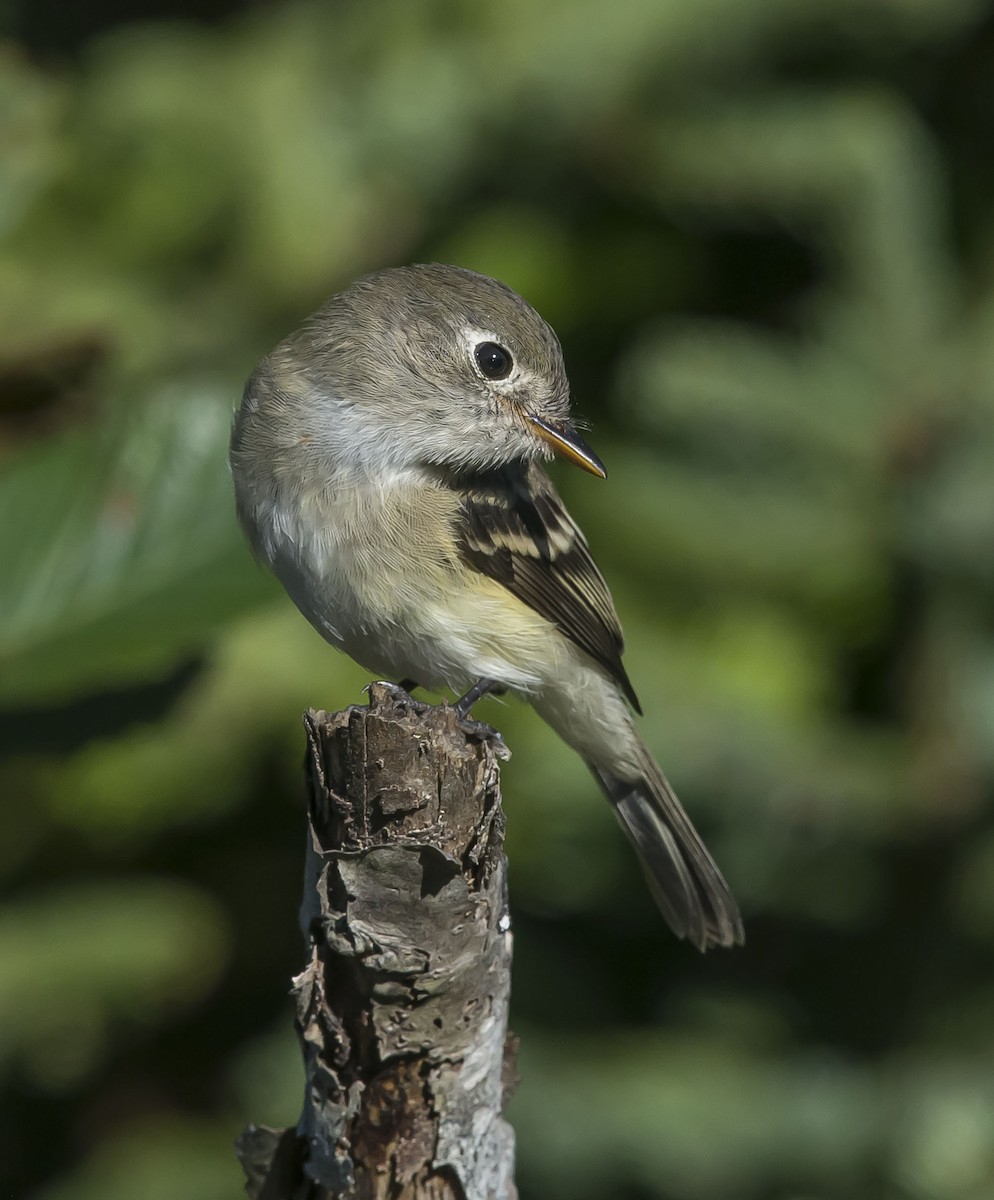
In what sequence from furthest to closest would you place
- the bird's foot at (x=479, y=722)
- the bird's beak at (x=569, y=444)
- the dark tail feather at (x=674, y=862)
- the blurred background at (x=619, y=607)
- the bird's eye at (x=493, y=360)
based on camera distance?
1. the blurred background at (x=619, y=607)
2. the dark tail feather at (x=674, y=862)
3. the bird's eye at (x=493, y=360)
4. the bird's beak at (x=569, y=444)
5. the bird's foot at (x=479, y=722)

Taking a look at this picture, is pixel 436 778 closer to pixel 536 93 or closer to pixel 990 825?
pixel 990 825

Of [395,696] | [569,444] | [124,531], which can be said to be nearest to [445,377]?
[569,444]

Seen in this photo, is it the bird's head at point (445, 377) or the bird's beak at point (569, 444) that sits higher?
the bird's head at point (445, 377)

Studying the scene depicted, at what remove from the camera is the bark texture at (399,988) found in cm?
233

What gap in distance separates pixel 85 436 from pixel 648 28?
2.34 meters

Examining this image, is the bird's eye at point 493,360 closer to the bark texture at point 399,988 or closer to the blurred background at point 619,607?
the blurred background at point 619,607

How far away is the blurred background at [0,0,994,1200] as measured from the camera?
4211 mm

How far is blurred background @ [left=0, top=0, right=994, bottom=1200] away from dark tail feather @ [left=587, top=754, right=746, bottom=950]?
163 mm

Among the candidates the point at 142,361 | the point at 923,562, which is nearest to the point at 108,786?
the point at 142,361

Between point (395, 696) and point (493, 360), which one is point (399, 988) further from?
point (493, 360)

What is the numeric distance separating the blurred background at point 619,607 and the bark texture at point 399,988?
1.75 m

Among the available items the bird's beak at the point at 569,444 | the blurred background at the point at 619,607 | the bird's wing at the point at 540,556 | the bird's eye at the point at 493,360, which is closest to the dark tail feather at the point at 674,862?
the blurred background at the point at 619,607

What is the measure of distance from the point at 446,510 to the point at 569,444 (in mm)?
338

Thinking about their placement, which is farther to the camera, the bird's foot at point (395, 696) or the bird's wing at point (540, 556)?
the bird's wing at point (540, 556)
